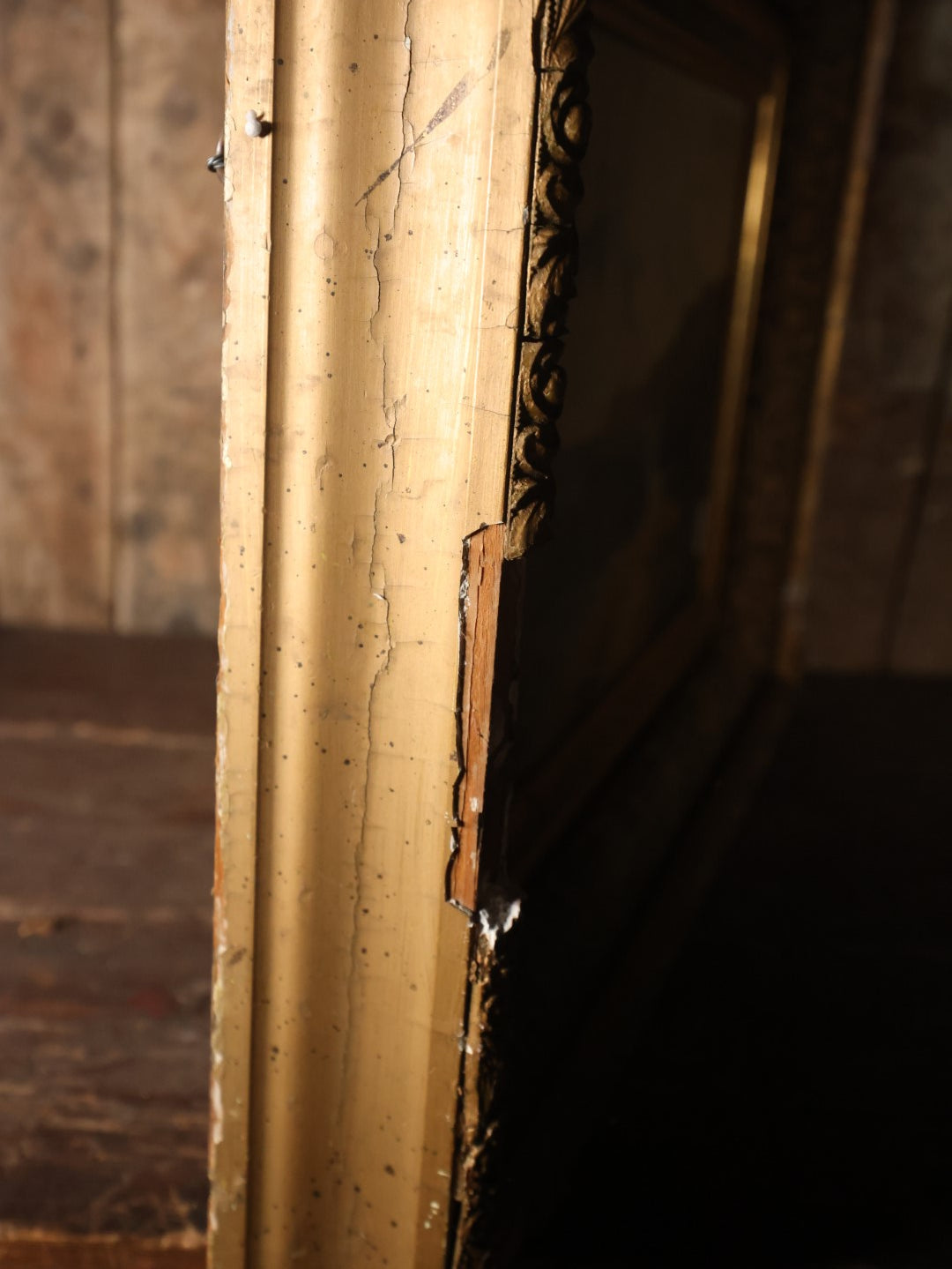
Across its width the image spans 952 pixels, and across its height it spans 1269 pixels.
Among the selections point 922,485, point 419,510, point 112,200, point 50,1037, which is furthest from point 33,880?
point 922,485

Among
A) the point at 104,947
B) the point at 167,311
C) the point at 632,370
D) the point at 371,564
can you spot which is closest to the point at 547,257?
the point at 371,564

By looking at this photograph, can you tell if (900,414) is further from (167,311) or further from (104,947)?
(104,947)

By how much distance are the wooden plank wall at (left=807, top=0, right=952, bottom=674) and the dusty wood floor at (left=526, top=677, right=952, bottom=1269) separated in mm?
626

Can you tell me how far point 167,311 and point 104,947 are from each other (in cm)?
130

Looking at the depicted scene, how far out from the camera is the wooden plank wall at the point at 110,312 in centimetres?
201

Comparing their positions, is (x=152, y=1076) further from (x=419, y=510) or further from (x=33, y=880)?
(x=419, y=510)

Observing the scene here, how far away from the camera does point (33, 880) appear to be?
1.47 metres

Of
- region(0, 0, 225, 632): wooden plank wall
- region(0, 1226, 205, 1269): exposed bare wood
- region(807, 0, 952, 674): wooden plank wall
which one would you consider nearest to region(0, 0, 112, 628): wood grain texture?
region(0, 0, 225, 632): wooden plank wall

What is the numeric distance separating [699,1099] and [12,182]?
2005 millimetres

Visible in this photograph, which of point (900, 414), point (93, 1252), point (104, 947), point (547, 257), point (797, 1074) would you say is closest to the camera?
point (547, 257)

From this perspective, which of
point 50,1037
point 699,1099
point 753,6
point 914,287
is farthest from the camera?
point 914,287

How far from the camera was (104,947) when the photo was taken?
52.9 inches

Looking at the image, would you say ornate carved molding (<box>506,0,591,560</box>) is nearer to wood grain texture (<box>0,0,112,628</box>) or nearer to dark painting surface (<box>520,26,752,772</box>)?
dark painting surface (<box>520,26,752,772</box>)

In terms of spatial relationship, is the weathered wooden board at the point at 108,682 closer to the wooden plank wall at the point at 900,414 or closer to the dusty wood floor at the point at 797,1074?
the dusty wood floor at the point at 797,1074
